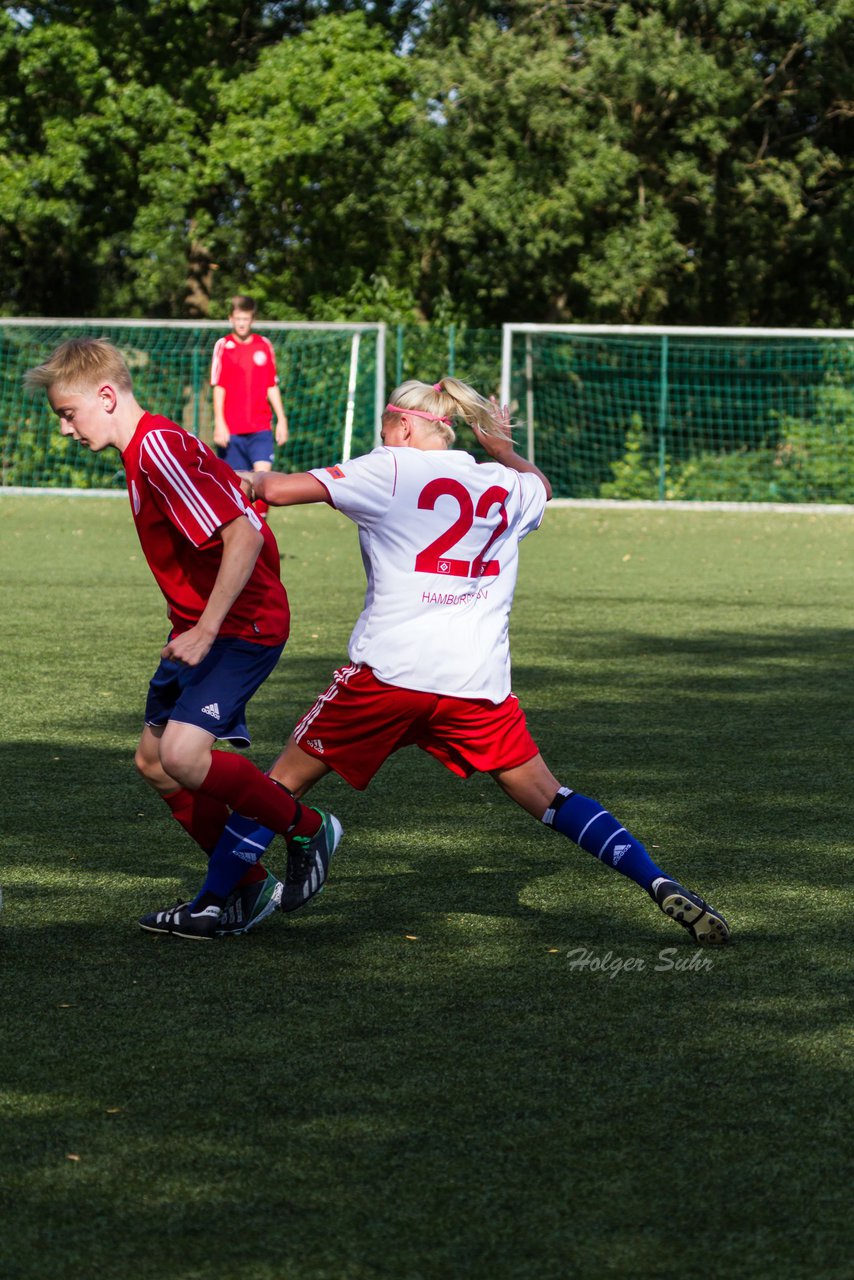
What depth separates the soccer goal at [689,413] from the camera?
25141 millimetres

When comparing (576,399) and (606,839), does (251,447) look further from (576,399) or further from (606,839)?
(576,399)

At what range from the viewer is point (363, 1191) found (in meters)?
2.92

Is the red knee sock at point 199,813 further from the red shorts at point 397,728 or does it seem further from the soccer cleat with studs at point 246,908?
the red shorts at point 397,728

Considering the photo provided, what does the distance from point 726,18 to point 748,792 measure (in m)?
22.9

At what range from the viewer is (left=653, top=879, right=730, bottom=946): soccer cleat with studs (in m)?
4.42

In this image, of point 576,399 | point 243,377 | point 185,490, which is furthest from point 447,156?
point 185,490

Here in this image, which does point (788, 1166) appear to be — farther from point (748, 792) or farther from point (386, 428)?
point (748, 792)

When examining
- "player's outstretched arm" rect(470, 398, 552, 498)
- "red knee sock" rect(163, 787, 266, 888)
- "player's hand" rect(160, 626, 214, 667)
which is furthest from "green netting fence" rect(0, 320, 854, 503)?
"player's hand" rect(160, 626, 214, 667)

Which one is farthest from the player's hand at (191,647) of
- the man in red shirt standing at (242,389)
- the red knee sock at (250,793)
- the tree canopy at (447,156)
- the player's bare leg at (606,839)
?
the tree canopy at (447,156)

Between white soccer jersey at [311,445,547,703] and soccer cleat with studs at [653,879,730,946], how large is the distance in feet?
2.20

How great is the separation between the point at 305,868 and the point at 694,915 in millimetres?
1025

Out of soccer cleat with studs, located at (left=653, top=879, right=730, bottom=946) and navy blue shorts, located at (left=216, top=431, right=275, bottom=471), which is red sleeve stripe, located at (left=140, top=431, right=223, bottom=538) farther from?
navy blue shorts, located at (left=216, top=431, right=275, bottom=471)

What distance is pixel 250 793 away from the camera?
4.46m

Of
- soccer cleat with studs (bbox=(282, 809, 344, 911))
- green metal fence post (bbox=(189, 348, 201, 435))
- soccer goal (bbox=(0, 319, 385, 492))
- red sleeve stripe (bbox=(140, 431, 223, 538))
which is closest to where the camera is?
red sleeve stripe (bbox=(140, 431, 223, 538))
